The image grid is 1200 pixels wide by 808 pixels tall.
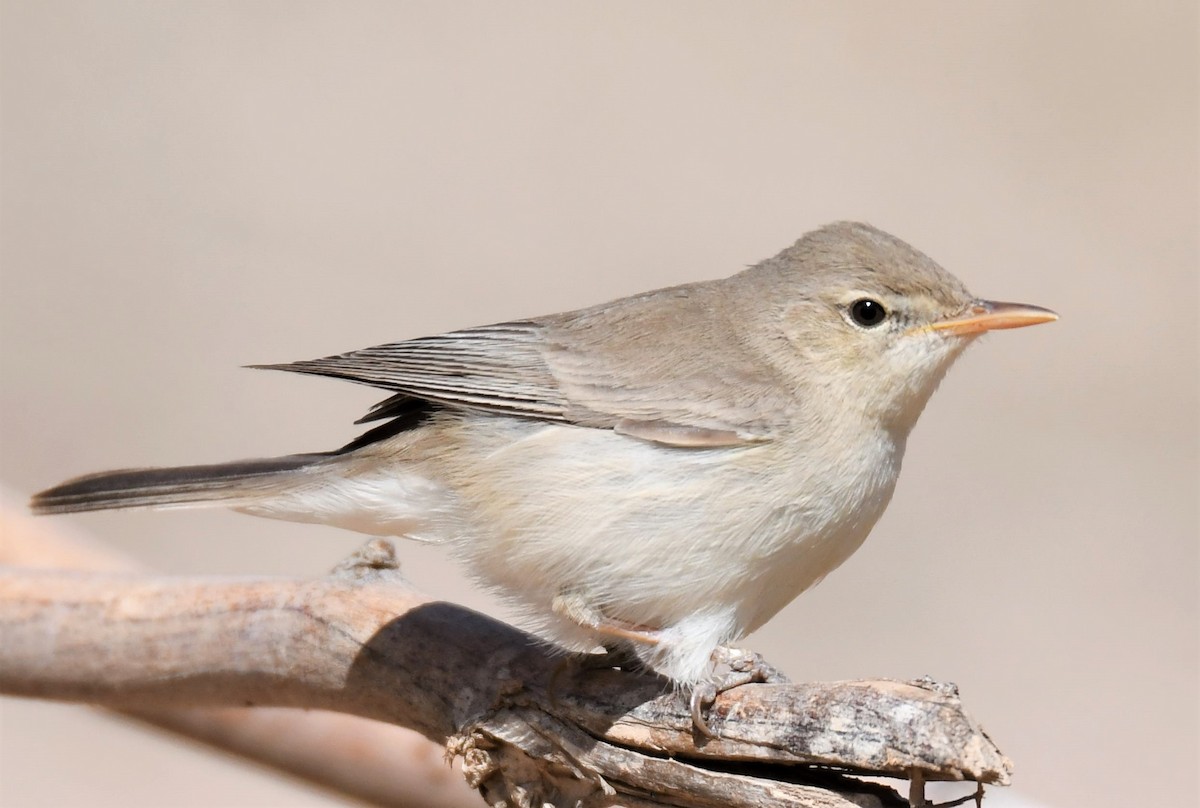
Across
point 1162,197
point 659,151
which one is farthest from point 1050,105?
point 659,151

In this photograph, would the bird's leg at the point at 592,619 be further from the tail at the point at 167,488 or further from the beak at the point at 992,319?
the beak at the point at 992,319

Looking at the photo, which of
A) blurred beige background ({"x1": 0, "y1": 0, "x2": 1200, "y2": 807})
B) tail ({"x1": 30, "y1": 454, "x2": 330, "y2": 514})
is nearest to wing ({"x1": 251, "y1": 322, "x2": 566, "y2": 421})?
tail ({"x1": 30, "y1": 454, "x2": 330, "y2": 514})

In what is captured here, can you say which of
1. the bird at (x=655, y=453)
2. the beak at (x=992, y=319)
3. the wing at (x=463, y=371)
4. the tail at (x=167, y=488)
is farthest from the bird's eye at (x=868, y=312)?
the tail at (x=167, y=488)

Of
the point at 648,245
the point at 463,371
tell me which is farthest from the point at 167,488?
the point at 648,245

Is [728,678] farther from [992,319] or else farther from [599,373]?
[992,319]

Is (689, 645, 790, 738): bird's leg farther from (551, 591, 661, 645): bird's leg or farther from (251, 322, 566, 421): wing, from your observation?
(251, 322, 566, 421): wing

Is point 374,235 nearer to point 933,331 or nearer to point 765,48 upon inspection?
point 765,48
